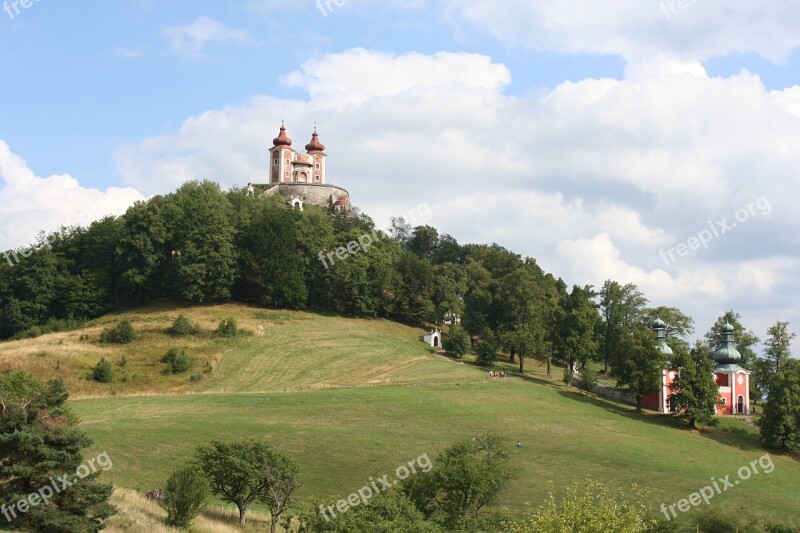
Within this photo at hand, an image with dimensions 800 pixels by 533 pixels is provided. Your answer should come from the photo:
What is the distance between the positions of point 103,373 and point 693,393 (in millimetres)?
45576

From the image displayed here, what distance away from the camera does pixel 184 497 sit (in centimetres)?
2662

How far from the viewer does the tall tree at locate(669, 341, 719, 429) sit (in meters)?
59.4

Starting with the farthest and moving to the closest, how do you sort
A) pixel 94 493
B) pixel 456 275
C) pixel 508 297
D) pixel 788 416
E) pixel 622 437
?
pixel 456 275
pixel 508 297
pixel 788 416
pixel 622 437
pixel 94 493

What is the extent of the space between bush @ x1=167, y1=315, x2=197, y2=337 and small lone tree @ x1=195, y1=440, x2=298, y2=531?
4349 cm

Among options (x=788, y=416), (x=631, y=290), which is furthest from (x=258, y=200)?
(x=788, y=416)

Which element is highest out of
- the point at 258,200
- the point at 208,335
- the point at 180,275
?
the point at 258,200

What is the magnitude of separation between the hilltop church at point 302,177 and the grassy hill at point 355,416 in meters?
42.2

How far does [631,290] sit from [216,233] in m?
47.0

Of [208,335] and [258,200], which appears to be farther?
[258,200]

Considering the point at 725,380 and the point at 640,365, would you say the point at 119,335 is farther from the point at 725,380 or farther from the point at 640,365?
the point at 725,380

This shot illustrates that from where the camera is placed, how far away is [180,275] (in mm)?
83812

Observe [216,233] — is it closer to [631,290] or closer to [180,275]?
[180,275]

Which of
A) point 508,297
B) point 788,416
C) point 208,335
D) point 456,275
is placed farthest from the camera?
point 456,275

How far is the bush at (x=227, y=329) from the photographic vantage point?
73062mm
